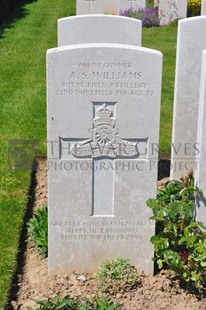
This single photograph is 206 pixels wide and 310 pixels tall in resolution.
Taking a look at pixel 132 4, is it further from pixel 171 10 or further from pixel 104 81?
pixel 104 81

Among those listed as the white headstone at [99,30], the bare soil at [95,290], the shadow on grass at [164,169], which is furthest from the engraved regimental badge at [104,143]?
the shadow on grass at [164,169]

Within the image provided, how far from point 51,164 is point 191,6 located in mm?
12813

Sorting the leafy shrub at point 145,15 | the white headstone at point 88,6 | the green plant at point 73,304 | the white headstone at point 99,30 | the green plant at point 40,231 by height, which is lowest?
the green plant at point 73,304

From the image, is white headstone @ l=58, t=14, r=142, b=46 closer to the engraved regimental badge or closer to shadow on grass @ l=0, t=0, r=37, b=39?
the engraved regimental badge

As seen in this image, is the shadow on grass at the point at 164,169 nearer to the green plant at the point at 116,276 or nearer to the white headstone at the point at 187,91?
the white headstone at the point at 187,91

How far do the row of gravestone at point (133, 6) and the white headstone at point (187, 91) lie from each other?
9.98 meters

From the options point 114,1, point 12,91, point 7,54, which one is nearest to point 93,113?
point 12,91

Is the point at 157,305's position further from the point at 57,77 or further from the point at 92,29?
the point at 92,29

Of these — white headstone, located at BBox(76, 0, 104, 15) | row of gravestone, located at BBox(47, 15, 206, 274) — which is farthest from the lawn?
white headstone, located at BBox(76, 0, 104, 15)

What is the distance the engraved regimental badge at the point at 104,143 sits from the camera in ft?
13.4

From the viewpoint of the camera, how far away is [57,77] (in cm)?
395

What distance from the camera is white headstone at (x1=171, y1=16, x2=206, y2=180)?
5301 mm

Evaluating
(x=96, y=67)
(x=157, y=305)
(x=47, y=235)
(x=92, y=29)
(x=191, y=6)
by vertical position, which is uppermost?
(x=191, y=6)

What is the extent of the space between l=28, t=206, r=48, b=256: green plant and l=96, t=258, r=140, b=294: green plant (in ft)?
1.70
